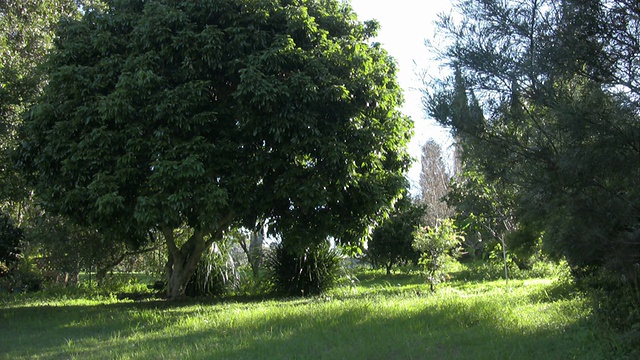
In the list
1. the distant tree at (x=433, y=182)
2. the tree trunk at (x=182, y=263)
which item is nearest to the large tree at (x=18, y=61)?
the tree trunk at (x=182, y=263)

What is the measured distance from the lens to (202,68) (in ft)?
31.2

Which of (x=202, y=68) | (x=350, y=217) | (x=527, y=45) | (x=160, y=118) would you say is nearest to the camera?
(x=527, y=45)

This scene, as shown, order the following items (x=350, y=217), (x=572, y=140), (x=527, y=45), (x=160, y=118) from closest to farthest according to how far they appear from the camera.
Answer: (x=572, y=140) < (x=527, y=45) < (x=160, y=118) < (x=350, y=217)

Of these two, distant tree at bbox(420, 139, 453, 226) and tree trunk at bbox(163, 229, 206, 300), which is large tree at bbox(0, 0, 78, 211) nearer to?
tree trunk at bbox(163, 229, 206, 300)

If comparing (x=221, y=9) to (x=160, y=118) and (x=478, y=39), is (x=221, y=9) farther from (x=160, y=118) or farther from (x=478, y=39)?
(x=478, y=39)

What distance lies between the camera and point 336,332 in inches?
270

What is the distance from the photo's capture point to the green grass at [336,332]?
5.78m

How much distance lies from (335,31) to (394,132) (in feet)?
8.12

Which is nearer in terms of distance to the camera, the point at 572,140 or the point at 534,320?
the point at 572,140

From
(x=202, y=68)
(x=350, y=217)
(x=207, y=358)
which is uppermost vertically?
(x=202, y=68)

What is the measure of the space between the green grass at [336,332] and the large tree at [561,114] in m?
1.15

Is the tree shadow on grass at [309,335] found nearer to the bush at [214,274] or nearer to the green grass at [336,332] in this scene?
the green grass at [336,332]

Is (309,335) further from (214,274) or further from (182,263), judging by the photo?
(214,274)

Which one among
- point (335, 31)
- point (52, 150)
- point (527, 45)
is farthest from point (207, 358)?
point (335, 31)
